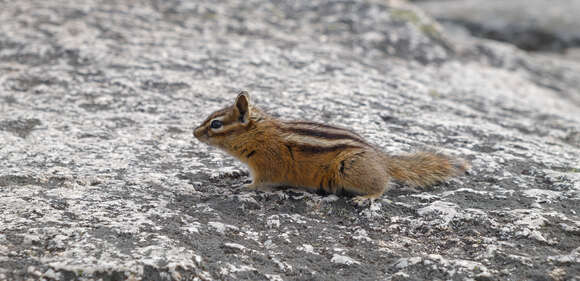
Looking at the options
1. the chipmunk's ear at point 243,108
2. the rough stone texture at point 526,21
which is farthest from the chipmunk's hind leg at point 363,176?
the rough stone texture at point 526,21

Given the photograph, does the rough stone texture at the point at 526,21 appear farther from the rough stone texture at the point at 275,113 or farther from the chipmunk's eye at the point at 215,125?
the chipmunk's eye at the point at 215,125

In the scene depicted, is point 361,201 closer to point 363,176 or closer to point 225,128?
point 363,176

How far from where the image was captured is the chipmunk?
3422mm

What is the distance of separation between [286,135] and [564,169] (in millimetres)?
1806

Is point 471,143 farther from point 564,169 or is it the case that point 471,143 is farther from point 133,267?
point 133,267

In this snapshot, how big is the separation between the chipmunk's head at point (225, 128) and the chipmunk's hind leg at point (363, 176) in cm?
68

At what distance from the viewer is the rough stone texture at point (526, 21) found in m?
9.77

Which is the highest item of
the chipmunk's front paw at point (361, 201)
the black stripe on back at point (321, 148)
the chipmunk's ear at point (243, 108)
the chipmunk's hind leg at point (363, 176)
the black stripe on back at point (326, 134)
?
the chipmunk's ear at point (243, 108)

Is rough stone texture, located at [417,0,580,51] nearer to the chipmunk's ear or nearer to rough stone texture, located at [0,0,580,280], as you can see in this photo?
rough stone texture, located at [0,0,580,280]

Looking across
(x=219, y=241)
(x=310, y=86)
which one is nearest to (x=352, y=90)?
(x=310, y=86)

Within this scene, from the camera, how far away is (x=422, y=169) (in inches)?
140

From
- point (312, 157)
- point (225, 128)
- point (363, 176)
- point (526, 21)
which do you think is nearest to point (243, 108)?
point (225, 128)

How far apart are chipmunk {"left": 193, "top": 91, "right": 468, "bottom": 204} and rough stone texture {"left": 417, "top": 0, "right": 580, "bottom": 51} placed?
7068 millimetres

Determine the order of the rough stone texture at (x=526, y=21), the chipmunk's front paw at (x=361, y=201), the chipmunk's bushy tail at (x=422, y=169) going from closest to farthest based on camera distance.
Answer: the chipmunk's front paw at (x=361, y=201), the chipmunk's bushy tail at (x=422, y=169), the rough stone texture at (x=526, y=21)
